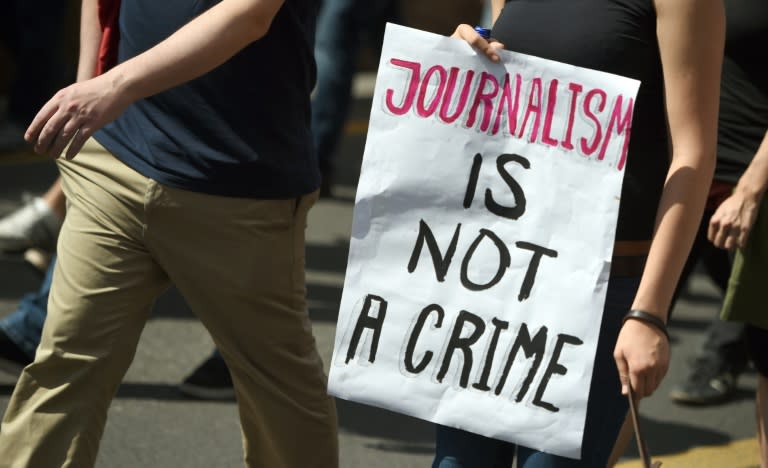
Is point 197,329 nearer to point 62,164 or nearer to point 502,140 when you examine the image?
point 62,164

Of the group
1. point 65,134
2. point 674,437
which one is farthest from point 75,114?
point 674,437

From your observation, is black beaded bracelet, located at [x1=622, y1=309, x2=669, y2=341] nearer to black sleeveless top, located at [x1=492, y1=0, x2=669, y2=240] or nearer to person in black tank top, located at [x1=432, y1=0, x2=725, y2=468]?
person in black tank top, located at [x1=432, y1=0, x2=725, y2=468]

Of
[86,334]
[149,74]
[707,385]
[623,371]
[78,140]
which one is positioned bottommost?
[707,385]

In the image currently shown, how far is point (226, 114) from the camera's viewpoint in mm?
2848

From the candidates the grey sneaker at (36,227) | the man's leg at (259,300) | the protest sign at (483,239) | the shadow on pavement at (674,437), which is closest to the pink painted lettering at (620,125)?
the protest sign at (483,239)

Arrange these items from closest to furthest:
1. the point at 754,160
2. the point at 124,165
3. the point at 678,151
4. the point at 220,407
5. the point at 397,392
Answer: the point at 678,151 < the point at 397,392 < the point at 124,165 < the point at 754,160 < the point at 220,407

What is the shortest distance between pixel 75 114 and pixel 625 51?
0.98m

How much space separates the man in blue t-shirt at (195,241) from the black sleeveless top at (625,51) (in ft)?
1.73

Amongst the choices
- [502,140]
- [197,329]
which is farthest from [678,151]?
[197,329]

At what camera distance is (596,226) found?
95.9 inches

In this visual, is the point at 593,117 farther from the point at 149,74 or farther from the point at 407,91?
the point at 149,74

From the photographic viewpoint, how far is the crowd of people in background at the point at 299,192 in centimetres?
241

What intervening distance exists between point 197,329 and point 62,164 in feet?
7.11

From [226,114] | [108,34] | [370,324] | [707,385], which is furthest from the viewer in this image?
[707,385]
